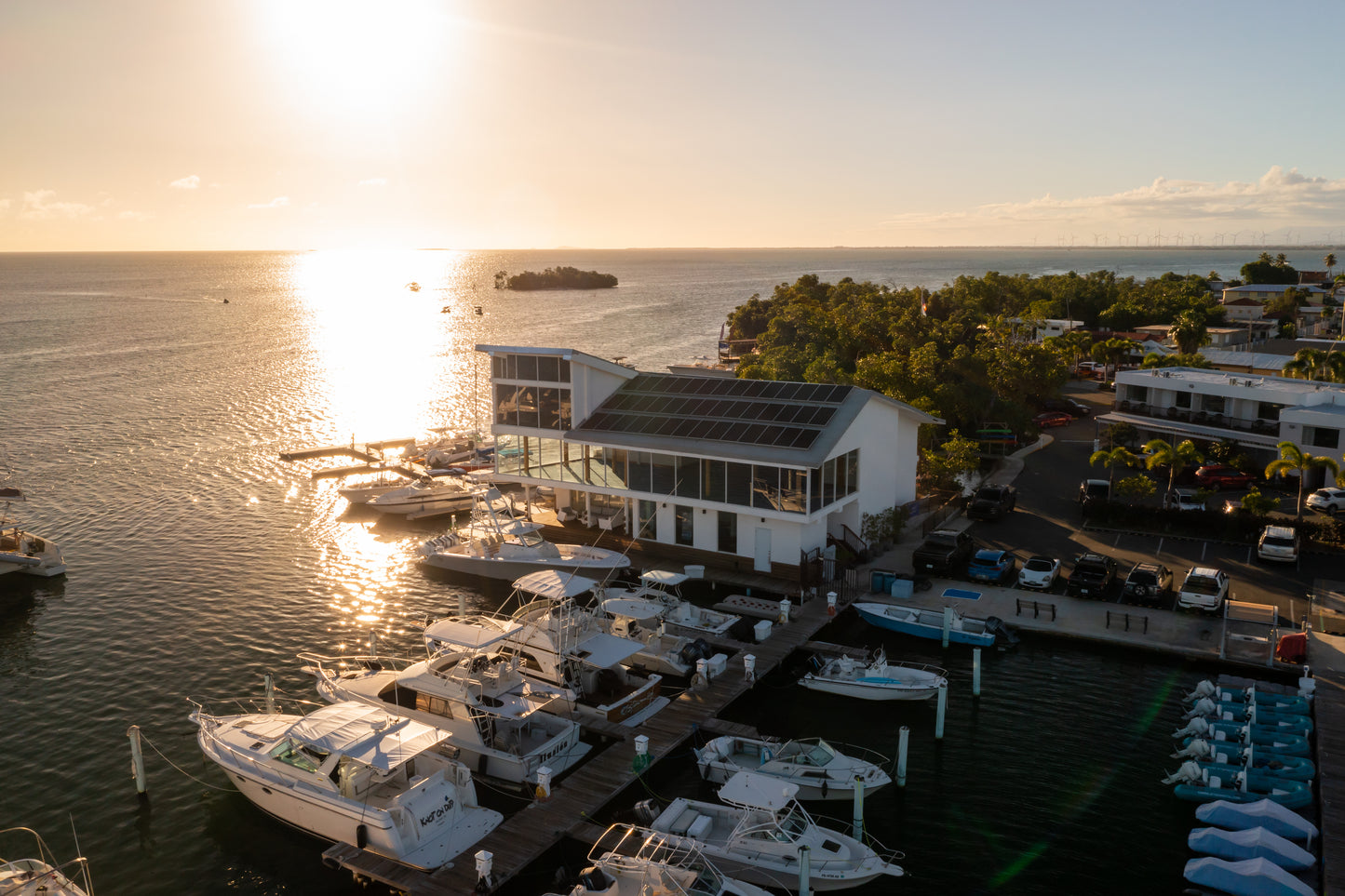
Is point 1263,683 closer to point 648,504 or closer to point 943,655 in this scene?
point 943,655

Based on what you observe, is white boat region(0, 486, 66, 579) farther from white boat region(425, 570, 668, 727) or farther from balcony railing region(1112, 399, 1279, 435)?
balcony railing region(1112, 399, 1279, 435)

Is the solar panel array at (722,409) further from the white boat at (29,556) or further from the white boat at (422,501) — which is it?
the white boat at (29,556)

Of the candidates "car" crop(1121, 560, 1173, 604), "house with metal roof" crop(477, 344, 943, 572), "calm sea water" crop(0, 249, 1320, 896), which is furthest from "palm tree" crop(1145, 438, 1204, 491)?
"calm sea water" crop(0, 249, 1320, 896)

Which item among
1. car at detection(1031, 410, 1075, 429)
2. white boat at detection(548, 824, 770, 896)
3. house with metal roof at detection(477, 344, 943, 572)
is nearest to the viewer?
white boat at detection(548, 824, 770, 896)

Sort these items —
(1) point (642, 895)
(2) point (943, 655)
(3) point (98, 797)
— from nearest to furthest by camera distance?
(1) point (642, 895)
(3) point (98, 797)
(2) point (943, 655)

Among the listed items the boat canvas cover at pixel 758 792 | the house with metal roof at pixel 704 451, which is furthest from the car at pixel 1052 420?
the boat canvas cover at pixel 758 792

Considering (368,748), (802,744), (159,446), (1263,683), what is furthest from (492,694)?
(159,446)
